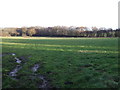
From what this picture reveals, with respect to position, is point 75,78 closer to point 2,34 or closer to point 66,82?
point 66,82

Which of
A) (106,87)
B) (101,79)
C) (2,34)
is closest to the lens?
(106,87)

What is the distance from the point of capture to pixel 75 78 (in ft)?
31.3

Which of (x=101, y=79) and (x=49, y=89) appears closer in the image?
(x=49, y=89)

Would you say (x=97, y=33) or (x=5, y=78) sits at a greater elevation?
(x=97, y=33)

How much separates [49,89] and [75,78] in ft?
7.20

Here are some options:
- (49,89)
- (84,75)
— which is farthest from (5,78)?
(84,75)

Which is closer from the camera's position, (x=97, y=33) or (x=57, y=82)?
(x=57, y=82)

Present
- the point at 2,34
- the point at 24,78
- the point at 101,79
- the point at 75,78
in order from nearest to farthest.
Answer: the point at 101,79, the point at 75,78, the point at 24,78, the point at 2,34

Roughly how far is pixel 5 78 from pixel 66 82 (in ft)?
15.5

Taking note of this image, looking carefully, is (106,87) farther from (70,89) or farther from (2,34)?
(2,34)

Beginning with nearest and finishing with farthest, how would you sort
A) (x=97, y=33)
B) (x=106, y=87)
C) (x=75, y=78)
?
(x=106, y=87) < (x=75, y=78) < (x=97, y=33)

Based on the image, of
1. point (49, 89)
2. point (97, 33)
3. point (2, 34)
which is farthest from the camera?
point (97, 33)

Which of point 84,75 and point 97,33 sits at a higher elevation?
point 97,33

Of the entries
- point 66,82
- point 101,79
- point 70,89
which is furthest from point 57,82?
point 101,79
